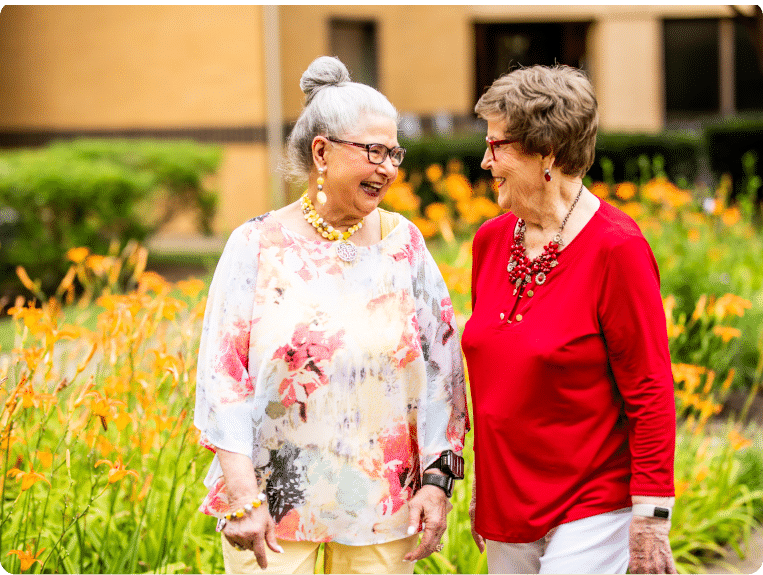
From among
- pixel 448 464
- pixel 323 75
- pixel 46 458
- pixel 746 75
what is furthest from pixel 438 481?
pixel 746 75

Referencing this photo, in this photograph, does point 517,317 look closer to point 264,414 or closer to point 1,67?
point 264,414

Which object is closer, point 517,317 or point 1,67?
point 517,317

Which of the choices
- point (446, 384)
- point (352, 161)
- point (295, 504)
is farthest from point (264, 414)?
point (352, 161)

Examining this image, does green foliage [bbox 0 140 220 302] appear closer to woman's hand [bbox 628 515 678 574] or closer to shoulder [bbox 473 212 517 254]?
shoulder [bbox 473 212 517 254]

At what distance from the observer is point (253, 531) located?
2092 mm

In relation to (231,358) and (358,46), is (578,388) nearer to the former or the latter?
(231,358)

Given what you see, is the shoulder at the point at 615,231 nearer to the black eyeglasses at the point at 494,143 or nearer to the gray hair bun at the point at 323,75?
the black eyeglasses at the point at 494,143

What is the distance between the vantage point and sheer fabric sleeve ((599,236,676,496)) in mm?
2013

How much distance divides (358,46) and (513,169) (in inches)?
540

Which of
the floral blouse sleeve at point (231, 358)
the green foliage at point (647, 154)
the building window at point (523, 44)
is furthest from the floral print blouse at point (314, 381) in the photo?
the building window at point (523, 44)

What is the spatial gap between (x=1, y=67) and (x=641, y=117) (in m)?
11.8

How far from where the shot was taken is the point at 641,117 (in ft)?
53.3

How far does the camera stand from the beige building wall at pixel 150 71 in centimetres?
1327

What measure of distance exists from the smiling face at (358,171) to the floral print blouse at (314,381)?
0.12 metres
